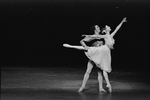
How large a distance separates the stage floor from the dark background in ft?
3.45

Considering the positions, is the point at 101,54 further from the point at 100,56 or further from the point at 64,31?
the point at 64,31

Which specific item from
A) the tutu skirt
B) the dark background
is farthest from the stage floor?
the dark background

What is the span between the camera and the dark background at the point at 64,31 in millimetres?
18797

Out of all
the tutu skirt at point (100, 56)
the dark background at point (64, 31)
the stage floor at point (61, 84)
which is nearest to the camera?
the stage floor at point (61, 84)

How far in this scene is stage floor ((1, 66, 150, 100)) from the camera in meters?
13.4

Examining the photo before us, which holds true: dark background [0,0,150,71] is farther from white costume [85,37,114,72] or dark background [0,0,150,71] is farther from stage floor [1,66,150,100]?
white costume [85,37,114,72]

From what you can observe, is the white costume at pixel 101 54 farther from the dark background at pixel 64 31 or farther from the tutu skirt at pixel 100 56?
the dark background at pixel 64 31

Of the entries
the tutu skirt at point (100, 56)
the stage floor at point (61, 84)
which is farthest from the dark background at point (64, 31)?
the tutu skirt at point (100, 56)

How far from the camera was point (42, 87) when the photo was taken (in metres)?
14.5

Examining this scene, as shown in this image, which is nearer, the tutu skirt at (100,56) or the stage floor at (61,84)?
the stage floor at (61,84)

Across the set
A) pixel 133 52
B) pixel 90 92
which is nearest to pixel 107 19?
pixel 133 52

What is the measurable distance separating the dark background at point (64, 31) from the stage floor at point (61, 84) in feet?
3.45

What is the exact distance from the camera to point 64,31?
2414 cm

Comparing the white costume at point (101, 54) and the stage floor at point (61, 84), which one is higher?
the white costume at point (101, 54)
